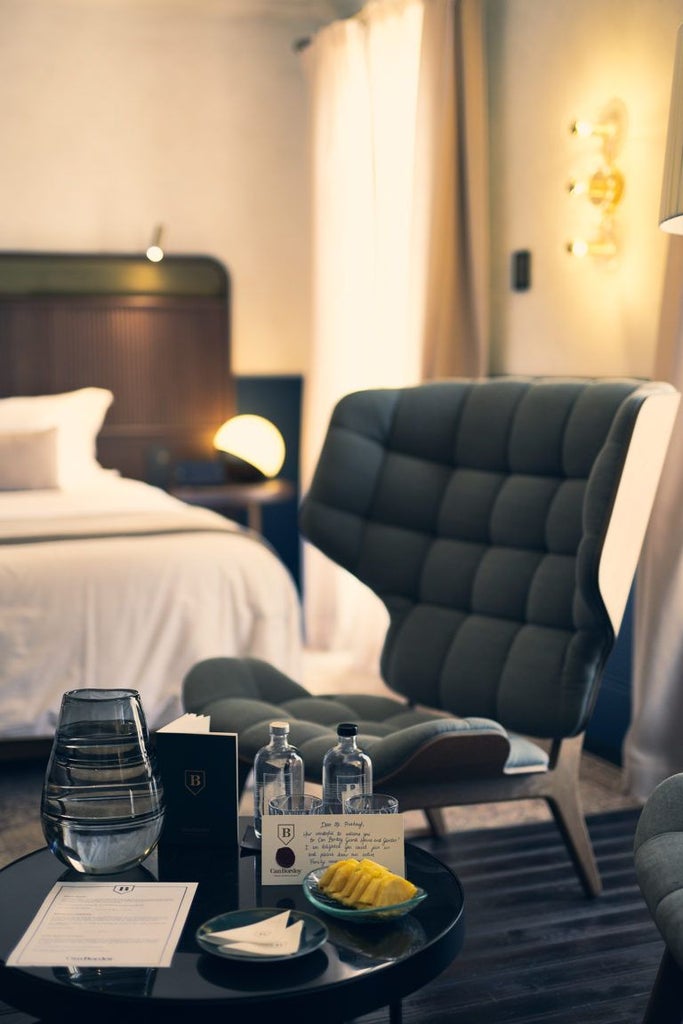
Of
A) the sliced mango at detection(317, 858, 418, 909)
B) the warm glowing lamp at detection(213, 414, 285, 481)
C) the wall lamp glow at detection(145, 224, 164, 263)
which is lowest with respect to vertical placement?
the warm glowing lamp at detection(213, 414, 285, 481)

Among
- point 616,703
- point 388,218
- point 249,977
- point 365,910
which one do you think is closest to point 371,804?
point 365,910

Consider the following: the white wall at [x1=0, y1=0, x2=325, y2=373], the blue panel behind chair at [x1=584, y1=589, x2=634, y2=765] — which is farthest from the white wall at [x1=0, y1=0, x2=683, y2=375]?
the blue panel behind chair at [x1=584, y1=589, x2=634, y2=765]

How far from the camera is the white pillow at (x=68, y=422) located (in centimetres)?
436

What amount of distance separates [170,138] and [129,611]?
2.65 m

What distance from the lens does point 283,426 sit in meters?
5.25

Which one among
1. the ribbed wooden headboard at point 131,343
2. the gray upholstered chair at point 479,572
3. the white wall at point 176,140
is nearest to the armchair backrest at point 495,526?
the gray upholstered chair at point 479,572

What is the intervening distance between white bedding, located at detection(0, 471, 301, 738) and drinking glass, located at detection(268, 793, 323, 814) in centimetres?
157

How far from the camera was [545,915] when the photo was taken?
2.34 meters

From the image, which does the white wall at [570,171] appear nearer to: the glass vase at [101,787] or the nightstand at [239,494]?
the nightstand at [239,494]

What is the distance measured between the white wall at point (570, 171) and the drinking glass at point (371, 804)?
186cm

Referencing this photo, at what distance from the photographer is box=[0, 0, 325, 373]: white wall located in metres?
4.81

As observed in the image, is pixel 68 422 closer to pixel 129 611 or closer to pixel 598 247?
pixel 129 611

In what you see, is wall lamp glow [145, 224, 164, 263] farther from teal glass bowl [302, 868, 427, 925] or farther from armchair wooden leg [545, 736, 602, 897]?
teal glass bowl [302, 868, 427, 925]

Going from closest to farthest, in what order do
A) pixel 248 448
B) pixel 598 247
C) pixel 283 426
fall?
1. pixel 598 247
2. pixel 248 448
3. pixel 283 426
